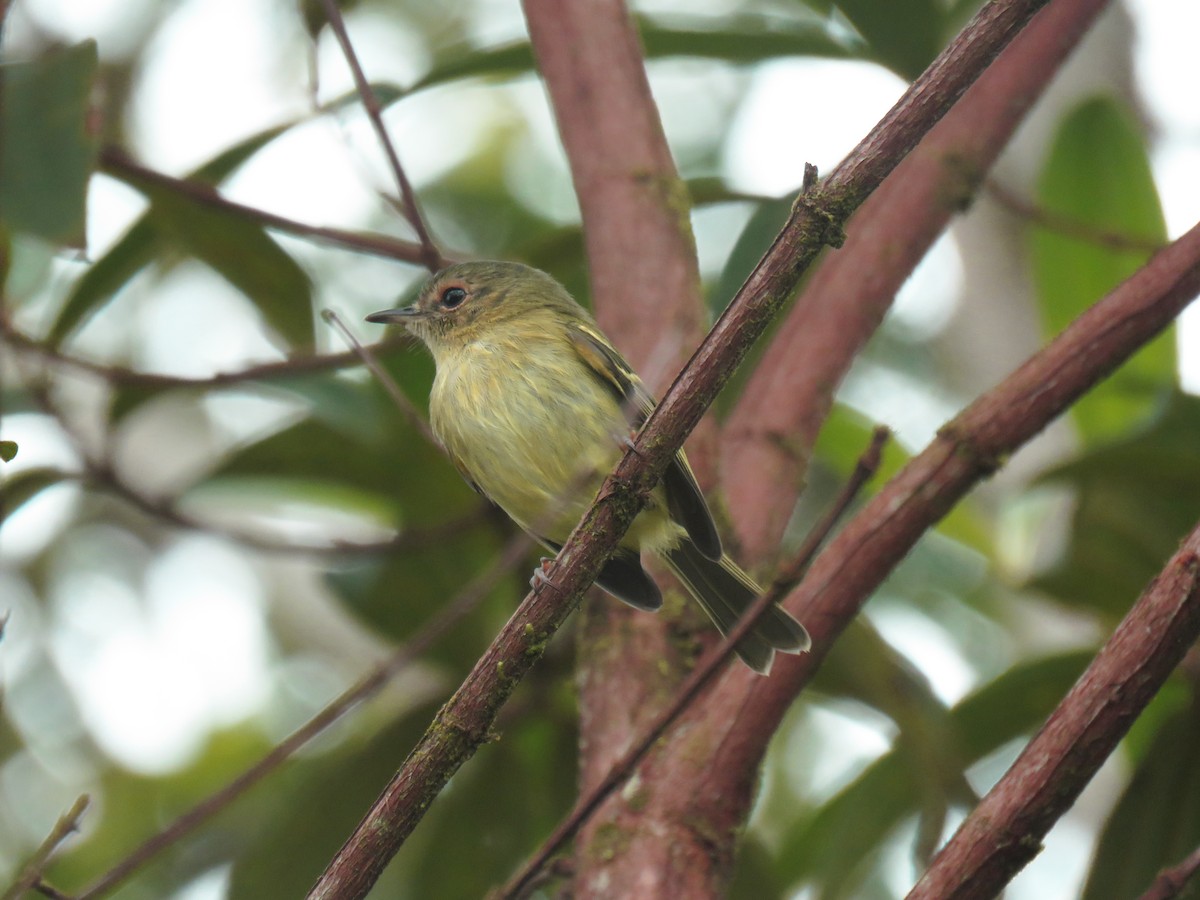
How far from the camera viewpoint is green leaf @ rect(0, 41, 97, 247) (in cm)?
279

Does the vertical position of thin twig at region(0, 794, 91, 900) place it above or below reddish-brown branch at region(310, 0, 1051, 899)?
below

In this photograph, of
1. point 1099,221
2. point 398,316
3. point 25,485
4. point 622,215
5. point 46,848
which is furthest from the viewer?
point 1099,221

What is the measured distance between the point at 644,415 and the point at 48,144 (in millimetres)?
1485

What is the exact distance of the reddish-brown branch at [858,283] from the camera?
126 inches

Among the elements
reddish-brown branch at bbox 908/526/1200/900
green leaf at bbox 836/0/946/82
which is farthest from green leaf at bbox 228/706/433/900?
green leaf at bbox 836/0/946/82

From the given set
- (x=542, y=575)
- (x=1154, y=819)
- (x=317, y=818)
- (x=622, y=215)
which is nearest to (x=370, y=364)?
(x=622, y=215)

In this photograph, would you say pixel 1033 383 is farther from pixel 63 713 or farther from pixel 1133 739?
pixel 63 713

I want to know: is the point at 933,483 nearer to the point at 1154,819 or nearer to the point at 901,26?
the point at 1154,819

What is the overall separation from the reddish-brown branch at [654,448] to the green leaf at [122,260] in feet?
7.50

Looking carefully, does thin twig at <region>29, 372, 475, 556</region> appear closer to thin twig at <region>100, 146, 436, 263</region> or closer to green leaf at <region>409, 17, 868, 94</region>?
thin twig at <region>100, 146, 436, 263</region>

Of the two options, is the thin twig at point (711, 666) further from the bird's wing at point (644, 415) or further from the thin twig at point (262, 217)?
the thin twig at point (262, 217)

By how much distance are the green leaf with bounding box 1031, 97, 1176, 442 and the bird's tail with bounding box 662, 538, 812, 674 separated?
1575 millimetres

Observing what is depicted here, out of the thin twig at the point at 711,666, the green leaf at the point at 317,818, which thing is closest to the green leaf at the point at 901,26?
the thin twig at the point at 711,666

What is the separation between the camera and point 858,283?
331cm
